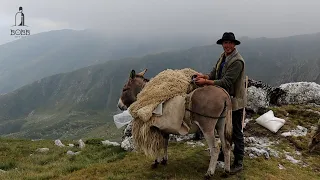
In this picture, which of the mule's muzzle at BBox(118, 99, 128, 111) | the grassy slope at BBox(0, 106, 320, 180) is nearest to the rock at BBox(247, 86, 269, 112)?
the grassy slope at BBox(0, 106, 320, 180)

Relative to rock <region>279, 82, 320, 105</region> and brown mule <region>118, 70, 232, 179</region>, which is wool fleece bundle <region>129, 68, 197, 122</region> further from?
rock <region>279, 82, 320, 105</region>

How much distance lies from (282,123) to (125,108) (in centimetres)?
804

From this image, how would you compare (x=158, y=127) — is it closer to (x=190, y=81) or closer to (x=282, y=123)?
(x=190, y=81)

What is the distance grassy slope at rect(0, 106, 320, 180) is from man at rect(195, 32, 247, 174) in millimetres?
920

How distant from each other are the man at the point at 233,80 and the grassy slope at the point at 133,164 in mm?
920

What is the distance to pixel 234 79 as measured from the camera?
8.39 m

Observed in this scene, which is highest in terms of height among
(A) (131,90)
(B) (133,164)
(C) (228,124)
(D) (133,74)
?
(D) (133,74)

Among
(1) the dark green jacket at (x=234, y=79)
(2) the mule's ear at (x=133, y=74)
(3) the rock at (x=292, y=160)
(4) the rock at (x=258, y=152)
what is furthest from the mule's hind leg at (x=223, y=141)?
(3) the rock at (x=292, y=160)

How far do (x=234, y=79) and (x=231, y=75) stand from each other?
0.14 meters

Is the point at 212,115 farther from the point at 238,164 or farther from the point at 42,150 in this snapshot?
the point at 42,150

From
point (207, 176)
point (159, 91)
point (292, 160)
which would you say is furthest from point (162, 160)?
point (292, 160)

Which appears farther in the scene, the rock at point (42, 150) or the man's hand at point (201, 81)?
the rock at point (42, 150)

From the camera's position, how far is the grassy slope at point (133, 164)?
28.9 feet

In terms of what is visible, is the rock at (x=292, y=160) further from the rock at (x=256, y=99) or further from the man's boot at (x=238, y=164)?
the rock at (x=256, y=99)
